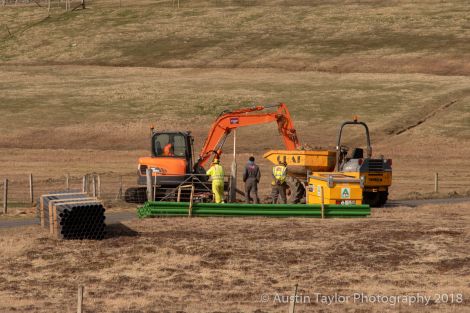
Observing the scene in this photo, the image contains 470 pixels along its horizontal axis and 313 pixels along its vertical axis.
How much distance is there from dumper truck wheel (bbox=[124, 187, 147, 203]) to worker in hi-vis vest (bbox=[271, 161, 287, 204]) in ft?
15.9

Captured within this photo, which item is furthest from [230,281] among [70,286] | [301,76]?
[301,76]

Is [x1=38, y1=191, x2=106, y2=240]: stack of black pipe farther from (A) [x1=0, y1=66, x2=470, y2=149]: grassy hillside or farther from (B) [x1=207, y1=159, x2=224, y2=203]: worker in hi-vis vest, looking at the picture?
(A) [x1=0, y1=66, x2=470, y2=149]: grassy hillside

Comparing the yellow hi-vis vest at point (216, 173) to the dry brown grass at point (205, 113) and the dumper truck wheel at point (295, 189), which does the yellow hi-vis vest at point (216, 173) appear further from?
the dry brown grass at point (205, 113)

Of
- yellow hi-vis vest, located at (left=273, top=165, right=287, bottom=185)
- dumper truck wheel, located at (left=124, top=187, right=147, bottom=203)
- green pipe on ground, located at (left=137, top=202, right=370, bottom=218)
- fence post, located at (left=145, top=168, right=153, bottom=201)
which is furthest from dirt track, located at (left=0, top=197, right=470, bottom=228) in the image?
yellow hi-vis vest, located at (left=273, top=165, right=287, bottom=185)

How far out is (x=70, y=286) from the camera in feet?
69.4

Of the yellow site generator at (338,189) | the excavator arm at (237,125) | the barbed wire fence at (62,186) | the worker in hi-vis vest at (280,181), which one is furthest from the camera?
the barbed wire fence at (62,186)

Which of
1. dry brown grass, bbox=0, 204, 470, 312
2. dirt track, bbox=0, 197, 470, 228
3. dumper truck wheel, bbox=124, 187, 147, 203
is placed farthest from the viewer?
dumper truck wheel, bbox=124, 187, 147, 203

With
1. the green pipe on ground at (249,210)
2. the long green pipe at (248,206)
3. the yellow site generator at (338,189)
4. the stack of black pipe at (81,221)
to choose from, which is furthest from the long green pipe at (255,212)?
the stack of black pipe at (81,221)

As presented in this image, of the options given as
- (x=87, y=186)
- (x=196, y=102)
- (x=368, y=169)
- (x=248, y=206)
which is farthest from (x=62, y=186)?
(x=196, y=102)

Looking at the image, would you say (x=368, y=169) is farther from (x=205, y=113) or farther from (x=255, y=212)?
(x=205, y=113)

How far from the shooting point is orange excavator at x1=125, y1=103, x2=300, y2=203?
33938 millimetres

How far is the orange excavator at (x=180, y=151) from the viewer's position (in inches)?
1336

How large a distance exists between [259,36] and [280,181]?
5656 cm

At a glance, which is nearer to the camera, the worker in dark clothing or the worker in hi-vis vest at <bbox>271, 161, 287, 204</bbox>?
the worker in dark clothing
